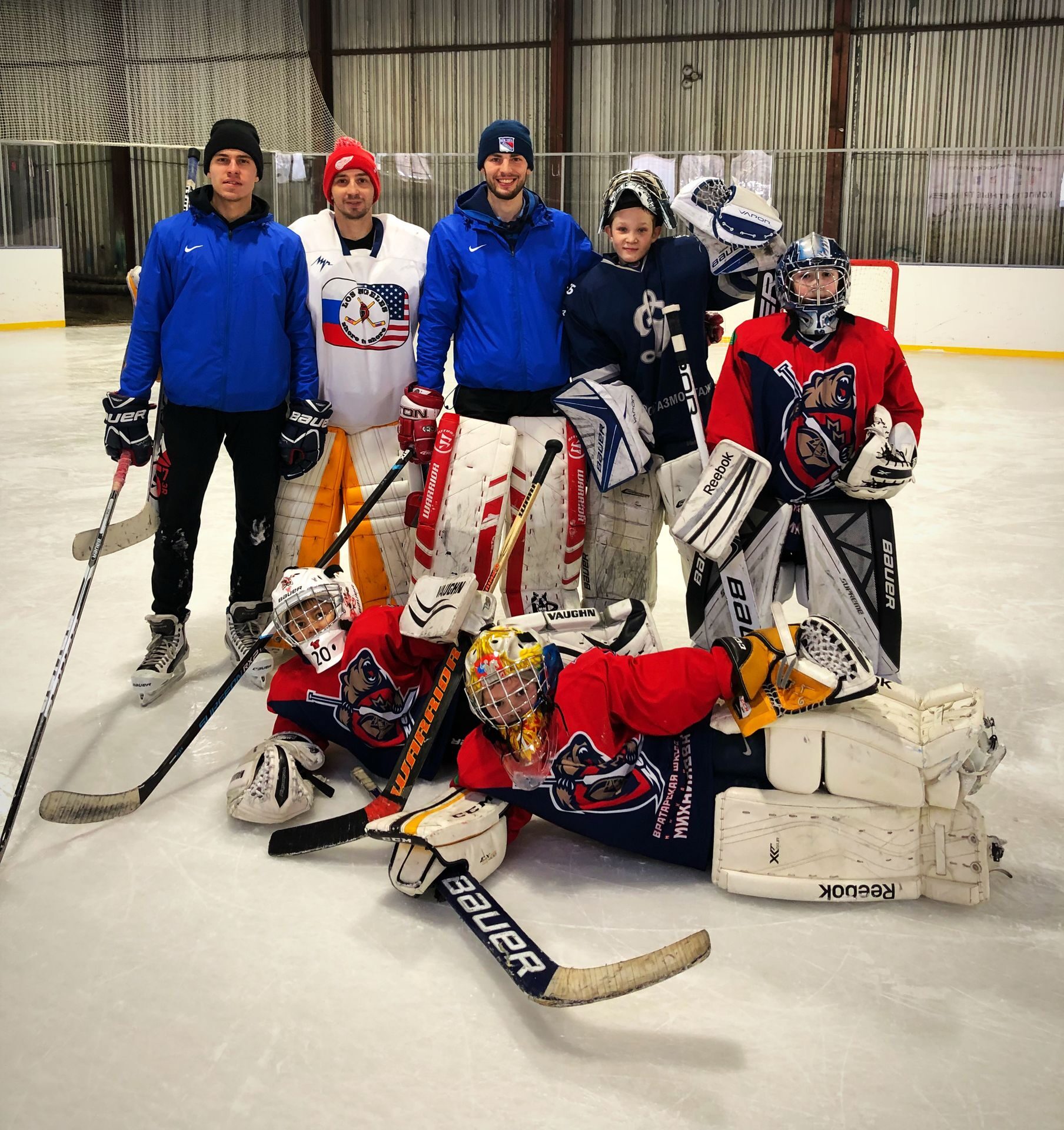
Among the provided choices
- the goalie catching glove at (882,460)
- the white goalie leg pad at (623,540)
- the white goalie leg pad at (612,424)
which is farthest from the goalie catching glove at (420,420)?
the goalie catching glove at (882,460)

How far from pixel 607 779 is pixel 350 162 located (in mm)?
1782

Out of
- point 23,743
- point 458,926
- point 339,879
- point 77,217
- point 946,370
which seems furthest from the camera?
point 77,217

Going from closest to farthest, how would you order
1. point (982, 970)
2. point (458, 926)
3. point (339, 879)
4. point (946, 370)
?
point (982, 970)
point (458, 926)
point (339, 879)
point (946, 370)

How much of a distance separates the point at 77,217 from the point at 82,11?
9.98 feet

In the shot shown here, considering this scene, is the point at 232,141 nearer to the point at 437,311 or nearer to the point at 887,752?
the point at 437,311

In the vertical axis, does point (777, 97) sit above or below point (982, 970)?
above

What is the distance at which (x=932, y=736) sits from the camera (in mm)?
2014

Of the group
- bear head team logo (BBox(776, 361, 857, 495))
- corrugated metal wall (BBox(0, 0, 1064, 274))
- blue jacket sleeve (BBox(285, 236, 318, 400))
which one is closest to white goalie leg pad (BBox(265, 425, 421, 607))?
blue jacket sleeve (BBox(285, 236, 318, 400))

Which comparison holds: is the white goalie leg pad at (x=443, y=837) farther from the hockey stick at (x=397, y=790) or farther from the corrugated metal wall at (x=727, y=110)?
the corrugated metal wall at (x=727, y=110)

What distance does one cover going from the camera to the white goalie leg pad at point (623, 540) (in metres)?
3.03

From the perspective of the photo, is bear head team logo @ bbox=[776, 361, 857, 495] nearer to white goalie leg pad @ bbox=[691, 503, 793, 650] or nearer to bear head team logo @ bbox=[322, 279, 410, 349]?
white goalie leg pad @ bbox=[691, 503, 793, 650]

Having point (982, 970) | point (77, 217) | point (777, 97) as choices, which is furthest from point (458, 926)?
point (77, 217)

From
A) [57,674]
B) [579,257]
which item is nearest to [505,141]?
[579,257]

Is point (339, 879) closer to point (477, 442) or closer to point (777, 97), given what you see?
point (477, 442)
